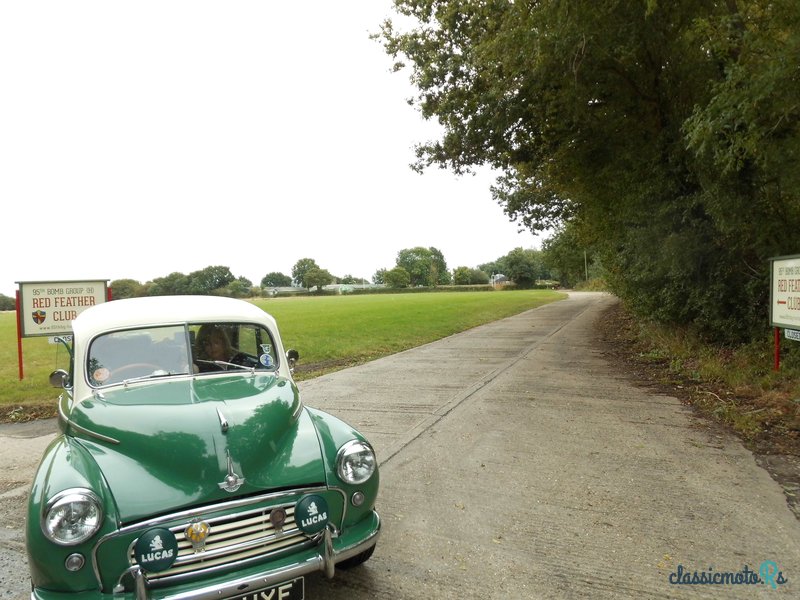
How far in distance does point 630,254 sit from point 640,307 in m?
1.57

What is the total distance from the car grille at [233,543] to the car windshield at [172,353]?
4.84 feet

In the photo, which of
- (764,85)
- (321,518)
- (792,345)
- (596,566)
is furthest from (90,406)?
(792,345)

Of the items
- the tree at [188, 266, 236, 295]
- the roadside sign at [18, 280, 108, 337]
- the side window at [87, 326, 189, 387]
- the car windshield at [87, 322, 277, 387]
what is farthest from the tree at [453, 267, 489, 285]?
the side window at [87, 326, 189, 387]

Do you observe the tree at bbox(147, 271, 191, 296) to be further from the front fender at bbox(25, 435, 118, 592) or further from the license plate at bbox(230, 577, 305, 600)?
the license plate at bbox(230, 577, 305, 600)

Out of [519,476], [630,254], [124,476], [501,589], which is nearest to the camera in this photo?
[124,476]

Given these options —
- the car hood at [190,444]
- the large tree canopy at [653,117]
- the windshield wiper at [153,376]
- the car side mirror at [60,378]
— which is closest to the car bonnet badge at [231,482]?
the car hood at [190,444]

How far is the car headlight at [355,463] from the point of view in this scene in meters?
3.01

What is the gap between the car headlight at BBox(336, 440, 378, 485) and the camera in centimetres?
301

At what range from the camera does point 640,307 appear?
12523mm

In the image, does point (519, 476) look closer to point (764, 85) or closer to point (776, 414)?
point (776, 414)

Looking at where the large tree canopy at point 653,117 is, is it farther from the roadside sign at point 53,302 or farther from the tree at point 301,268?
the tree at point 301,268

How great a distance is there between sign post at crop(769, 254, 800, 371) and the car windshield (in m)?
6.62

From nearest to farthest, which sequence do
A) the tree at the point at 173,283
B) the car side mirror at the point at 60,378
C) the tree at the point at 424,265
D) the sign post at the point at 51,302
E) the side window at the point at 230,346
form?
the car side mirror at the point at 60,378 → the side window at the point at 230,346 → the sign post at the point at 51,302 → the tree at the point at 173,283 → the tree at the point at 424,265

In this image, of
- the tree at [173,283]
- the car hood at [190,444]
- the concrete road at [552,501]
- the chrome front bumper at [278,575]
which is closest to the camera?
the chrome front bumper at [278,575]
